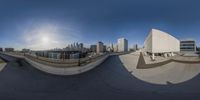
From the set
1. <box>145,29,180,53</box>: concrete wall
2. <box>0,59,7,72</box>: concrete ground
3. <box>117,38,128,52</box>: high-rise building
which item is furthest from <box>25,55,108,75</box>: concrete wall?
<box>145,29,180,53</box>: concrete wall

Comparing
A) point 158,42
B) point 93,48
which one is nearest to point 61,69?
point 93,48

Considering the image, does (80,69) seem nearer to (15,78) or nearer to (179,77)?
(15,78)

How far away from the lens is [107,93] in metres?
3.32

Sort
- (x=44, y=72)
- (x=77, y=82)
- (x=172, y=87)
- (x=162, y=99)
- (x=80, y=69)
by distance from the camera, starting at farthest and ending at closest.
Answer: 1. (x=80, y=69)
2. (x=44, y=72)
3. (x=77, y=82)
4. (x=172, y=87)
5. (x=162, y=99)

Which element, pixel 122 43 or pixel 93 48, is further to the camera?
pixel 93 48

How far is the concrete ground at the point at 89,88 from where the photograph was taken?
3132 mm

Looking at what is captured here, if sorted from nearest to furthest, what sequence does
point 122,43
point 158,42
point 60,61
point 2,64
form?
1. point 122,43
2. point 2,64
3. point 60,61
4. point 158,42

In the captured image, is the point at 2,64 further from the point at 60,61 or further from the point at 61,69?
the point at 61,69

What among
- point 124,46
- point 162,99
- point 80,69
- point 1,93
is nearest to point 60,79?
point 80,69

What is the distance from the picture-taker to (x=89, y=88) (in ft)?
12.2

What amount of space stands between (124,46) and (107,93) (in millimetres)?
2395

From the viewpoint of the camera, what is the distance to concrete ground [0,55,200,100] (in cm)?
313

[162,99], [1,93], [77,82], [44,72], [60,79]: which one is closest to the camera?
[162,99]

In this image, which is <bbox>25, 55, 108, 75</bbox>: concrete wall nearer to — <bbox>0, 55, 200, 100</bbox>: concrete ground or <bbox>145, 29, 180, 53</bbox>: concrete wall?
<bbox>0, 55, 200, 100</bbox>: concrete ground
